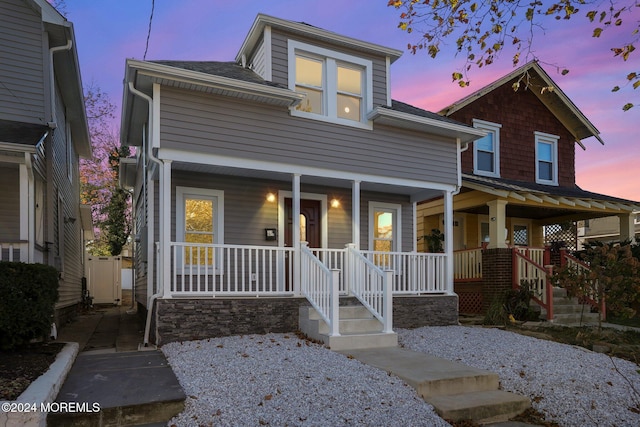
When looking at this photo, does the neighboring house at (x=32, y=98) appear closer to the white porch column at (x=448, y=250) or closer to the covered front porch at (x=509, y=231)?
the white porch column at (x=448, y=250)

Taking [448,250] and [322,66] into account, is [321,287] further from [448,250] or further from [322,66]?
[322,66]

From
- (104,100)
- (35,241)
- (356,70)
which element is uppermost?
(104,100)

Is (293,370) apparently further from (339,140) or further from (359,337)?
(339,140)

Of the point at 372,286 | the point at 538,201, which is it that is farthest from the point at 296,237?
the point at 538,201

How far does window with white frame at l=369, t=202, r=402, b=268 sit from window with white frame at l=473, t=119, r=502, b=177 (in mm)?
4112

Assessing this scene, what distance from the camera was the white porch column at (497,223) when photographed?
1145 centimetres

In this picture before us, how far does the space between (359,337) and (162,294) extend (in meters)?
3.02

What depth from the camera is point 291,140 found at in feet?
28.4

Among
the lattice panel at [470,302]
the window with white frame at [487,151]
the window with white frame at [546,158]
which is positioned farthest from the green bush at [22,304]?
the window with white frame at [546,158]

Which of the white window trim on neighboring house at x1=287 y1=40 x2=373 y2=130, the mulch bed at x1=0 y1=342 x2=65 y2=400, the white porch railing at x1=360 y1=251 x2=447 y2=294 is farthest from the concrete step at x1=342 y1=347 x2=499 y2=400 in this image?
the white window trim on neighboring house at x1=287 y1=40 x2=373 y2=130

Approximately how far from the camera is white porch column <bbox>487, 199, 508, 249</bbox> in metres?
11.5

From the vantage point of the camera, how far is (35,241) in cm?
734

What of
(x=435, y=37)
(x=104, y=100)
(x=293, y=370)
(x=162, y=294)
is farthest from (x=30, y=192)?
(x=104, y=100)

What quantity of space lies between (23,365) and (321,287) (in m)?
3.99
